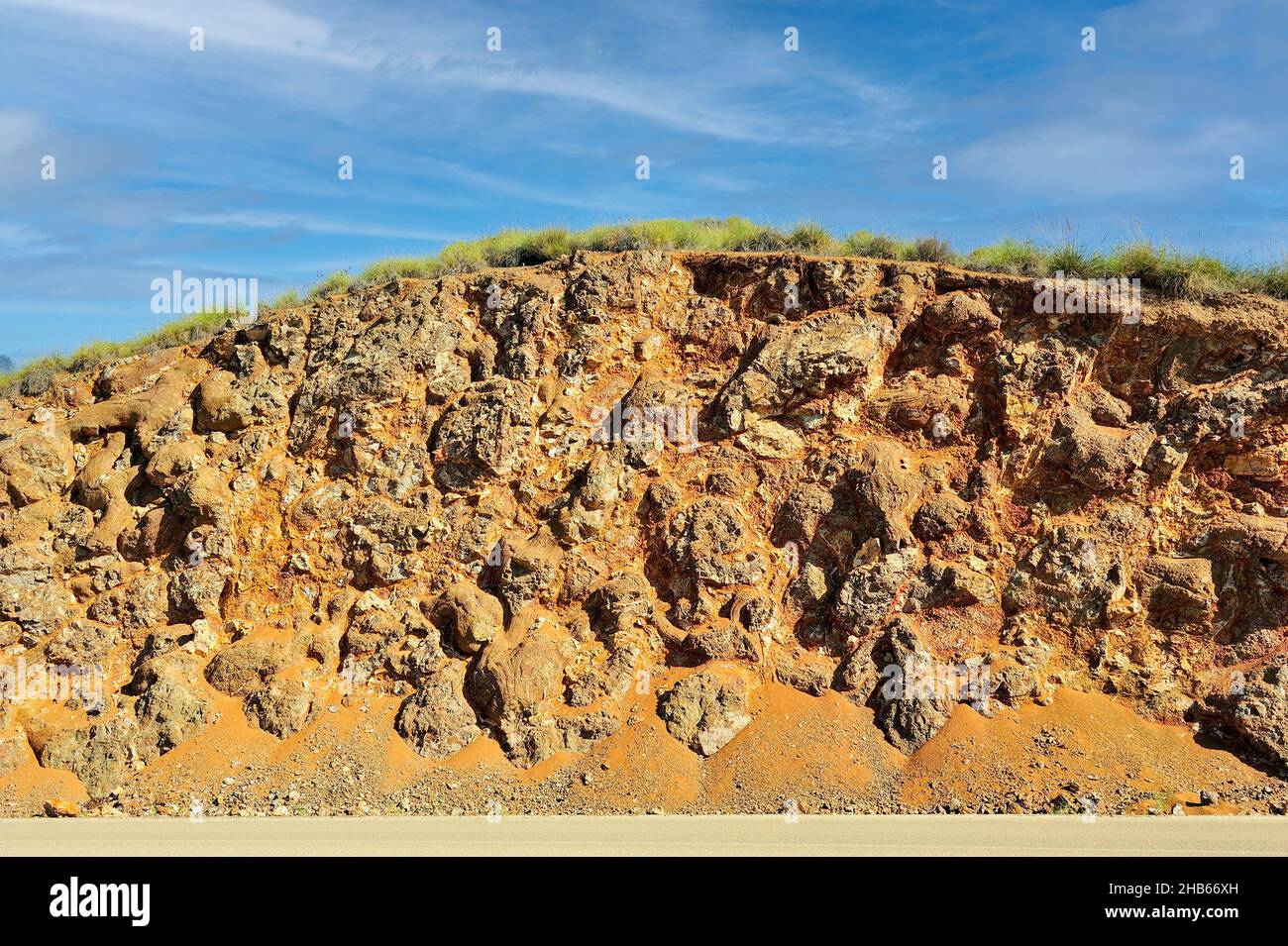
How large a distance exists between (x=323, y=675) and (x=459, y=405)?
4.85 meters

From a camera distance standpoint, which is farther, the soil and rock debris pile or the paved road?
the soil and rock debris pile

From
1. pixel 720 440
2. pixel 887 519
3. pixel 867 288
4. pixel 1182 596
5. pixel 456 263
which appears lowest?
pixel 1182 596

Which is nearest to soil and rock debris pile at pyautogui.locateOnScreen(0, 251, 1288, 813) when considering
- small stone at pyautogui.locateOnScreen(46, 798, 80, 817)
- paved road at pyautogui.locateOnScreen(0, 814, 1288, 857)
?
small stone at pyautogui.locateOnScreen(46, 798, 80, 817)

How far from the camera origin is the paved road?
9.38 meters

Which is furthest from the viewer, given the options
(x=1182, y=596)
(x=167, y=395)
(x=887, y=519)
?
(x=167, y=395)

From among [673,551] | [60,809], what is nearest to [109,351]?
[60,809]

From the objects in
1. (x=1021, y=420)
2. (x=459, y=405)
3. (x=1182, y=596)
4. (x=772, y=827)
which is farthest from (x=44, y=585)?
(x=1182, y=596)

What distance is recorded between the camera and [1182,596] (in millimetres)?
12422

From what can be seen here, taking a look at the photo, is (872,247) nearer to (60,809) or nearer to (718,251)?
(718,251)

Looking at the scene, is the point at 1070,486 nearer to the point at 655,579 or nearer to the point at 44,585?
the point at 655,579

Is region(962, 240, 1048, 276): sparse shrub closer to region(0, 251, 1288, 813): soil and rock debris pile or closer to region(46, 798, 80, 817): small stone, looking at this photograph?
region(0, 251, 1288, 813): soil and rock debris pile

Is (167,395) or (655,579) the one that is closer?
(655,579)

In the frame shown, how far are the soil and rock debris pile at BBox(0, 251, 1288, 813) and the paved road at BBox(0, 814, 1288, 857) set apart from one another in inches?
26.4

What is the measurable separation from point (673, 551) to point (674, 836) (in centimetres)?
471
